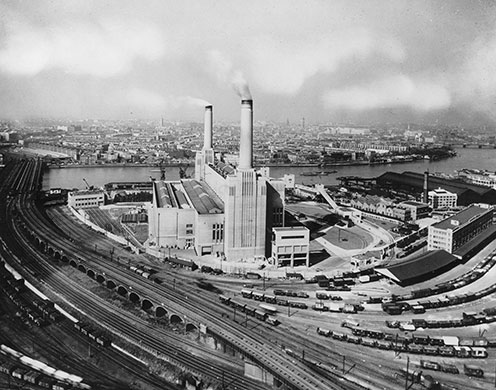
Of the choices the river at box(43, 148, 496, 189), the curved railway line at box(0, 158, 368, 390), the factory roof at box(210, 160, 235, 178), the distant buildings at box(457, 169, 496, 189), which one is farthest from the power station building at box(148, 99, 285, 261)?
the distant buildings at box(457, 169, 496, 189)

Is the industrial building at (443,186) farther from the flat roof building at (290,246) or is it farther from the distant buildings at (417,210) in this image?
the flat roof building at (290,246)

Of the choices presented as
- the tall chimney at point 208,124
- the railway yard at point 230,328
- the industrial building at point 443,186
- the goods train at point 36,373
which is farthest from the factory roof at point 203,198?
the industrial building at point 443,186

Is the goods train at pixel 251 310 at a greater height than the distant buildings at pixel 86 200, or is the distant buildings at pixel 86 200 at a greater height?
the distant buildings at pixel 86 200

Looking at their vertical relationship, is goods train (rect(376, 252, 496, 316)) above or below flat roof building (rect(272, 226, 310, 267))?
below

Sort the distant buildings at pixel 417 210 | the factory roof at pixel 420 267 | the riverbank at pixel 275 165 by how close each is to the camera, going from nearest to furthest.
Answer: the factory roof at pixel 420 267, the distant buildings at pixel 417 210, the riverbank at pixel 275 165

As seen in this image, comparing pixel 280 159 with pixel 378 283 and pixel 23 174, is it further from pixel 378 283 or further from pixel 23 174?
pixel 378 283

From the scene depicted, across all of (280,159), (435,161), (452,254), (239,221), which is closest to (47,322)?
(239,221)

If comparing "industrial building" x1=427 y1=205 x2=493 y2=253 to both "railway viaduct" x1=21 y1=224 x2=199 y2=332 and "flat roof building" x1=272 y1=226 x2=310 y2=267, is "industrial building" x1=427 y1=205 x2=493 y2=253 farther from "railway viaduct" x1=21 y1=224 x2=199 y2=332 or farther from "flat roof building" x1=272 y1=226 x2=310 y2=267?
"railway viaduct" x1=21 y1=224 x2=199 y2=332

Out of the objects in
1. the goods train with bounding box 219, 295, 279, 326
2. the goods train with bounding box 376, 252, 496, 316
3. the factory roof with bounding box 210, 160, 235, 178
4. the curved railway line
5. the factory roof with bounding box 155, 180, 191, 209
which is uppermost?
the factory roof with bounding box 210, 160, 235, 178
